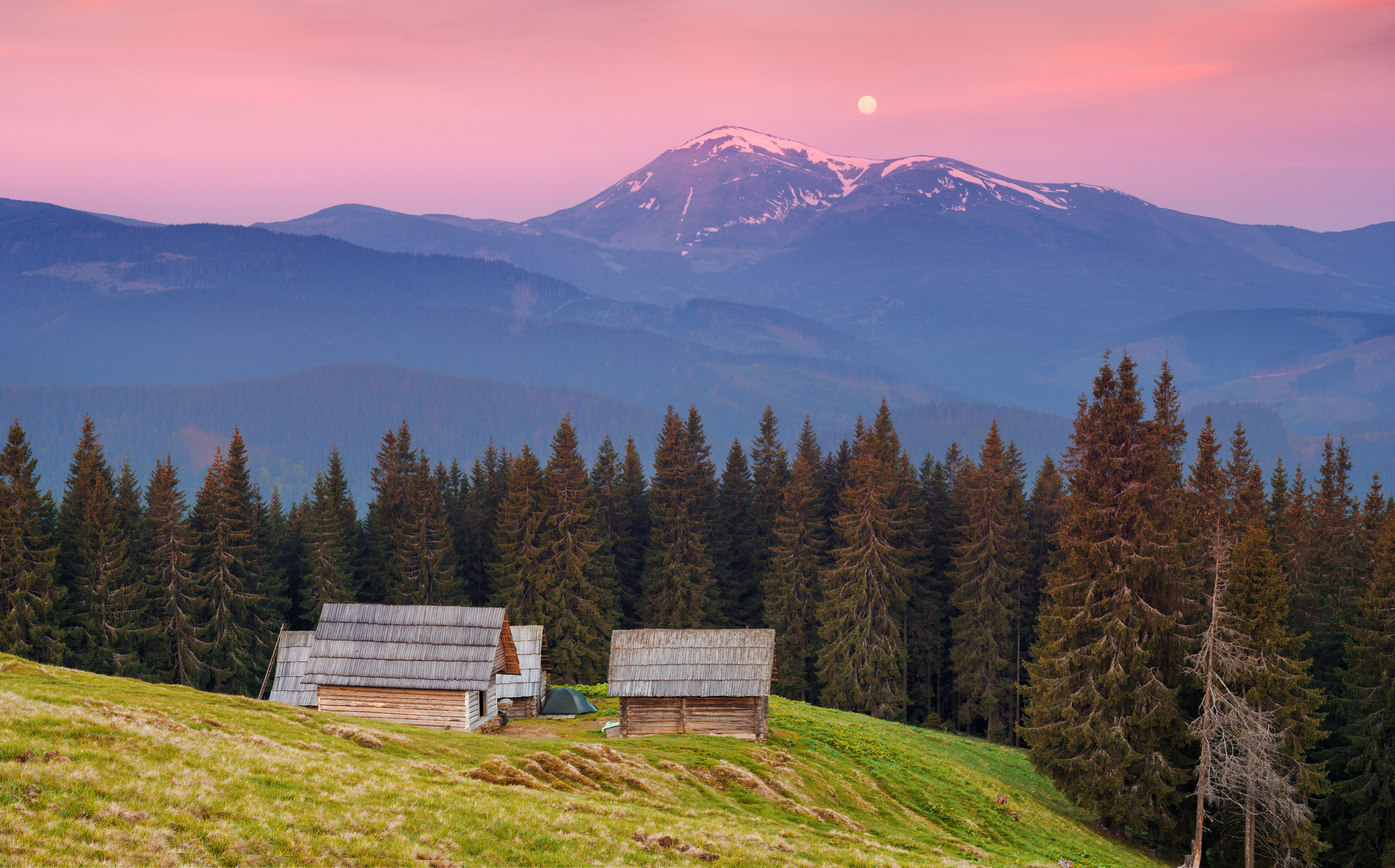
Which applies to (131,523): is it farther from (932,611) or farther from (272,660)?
(932,611)

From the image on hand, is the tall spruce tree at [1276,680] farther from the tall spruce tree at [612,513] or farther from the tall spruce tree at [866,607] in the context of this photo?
the tall spruce tree at [612,513]

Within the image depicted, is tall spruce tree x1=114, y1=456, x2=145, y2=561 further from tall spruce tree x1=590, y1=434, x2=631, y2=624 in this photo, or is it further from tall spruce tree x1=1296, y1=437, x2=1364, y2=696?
tall spruce tree x1=1296, y1=437, x2=1364, y2=696

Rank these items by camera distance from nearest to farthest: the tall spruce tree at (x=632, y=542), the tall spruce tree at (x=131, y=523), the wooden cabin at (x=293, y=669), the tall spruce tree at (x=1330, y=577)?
the tall spruce tree at (x=1330, y=577) → the wooden cabin at (x=293, y=669) → the tall spruce tree at (x=131, y=523) → the tall spruce tree at (x=632, y=542)

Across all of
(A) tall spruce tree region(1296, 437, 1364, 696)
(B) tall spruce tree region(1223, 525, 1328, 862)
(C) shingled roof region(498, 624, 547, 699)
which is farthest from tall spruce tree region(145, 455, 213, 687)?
(A) tall spruce tree region(1296, 437, 1364, 696)

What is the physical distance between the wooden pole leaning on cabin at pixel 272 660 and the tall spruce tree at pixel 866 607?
34895 millimetres

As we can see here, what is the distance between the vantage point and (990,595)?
66438 mm

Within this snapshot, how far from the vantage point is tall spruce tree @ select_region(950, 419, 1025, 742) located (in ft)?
217

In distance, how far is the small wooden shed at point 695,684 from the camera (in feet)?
141

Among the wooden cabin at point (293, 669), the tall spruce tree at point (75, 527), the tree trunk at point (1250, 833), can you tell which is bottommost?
the tree trunk at point (1250, 833)

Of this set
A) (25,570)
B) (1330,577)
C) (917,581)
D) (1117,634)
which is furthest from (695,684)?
(1330,577)

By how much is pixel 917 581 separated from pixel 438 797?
5641 centimetres

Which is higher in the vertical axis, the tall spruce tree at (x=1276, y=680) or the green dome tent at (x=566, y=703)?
the tall spruce tree at (x=1276, y=680)

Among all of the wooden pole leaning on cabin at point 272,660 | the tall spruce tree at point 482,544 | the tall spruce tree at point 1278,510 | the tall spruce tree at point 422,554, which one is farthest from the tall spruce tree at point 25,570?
the tall spruce tree at point 1278,510

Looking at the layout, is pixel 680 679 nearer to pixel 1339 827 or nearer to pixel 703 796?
pixel 703 796
